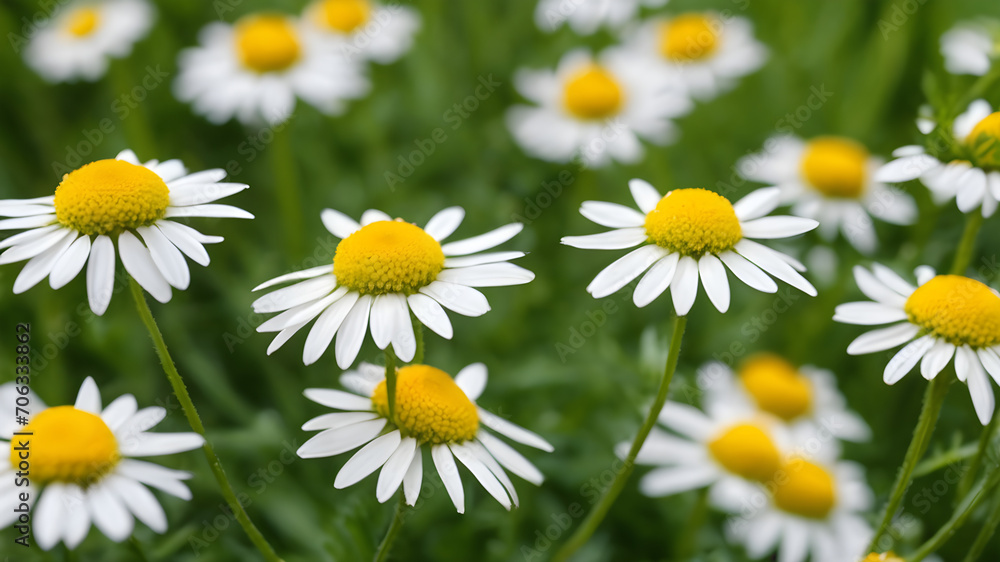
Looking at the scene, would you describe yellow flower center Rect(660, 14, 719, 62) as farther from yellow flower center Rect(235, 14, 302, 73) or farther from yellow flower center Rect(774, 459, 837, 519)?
yellow flower center Rect(774, 459, 837, 519)

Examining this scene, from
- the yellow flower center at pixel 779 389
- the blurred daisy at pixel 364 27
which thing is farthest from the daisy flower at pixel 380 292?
the blurred daisy at pixel 364 27

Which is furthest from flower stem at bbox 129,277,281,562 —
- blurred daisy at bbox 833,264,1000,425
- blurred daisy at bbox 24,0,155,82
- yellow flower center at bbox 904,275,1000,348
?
blurred daisy at bbox 24,0,155,82

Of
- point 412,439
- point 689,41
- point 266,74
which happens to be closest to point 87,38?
point 266,74

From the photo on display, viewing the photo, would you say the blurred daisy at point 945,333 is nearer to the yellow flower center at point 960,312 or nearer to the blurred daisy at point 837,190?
the yellow flower center at point 960,312

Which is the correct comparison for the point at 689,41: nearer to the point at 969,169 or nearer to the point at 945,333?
the point at 969,169

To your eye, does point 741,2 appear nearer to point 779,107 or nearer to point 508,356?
point 779,107

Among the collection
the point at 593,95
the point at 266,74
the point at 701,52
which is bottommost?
the point at 266,74
